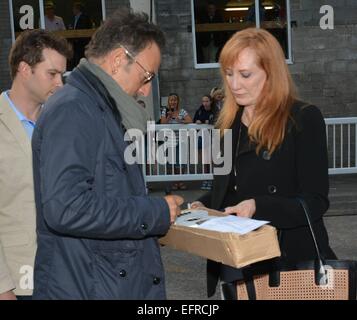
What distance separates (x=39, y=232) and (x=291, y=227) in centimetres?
111

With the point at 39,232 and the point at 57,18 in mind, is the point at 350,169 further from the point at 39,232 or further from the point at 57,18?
the point at 39,232

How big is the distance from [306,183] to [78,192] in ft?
3.75

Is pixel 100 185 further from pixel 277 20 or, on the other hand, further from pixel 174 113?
pixel 277 20

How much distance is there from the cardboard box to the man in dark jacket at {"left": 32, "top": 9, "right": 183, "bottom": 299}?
0.18 meters

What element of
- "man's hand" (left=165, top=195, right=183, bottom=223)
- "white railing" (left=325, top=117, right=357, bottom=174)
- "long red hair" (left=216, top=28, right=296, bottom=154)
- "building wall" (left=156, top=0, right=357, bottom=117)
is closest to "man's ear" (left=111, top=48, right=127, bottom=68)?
"man's hand" (left=165, top=195, right=183, bottom=223)

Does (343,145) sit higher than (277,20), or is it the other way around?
(277,20)

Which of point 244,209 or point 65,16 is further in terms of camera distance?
point 65,16

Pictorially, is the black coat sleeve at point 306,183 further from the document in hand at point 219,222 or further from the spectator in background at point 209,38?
the spectator in background at point 209,38

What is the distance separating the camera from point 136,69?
2465mm

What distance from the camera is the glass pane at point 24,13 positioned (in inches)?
517

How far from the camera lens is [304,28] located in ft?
42.4

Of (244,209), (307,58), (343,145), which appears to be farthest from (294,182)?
(307,58)

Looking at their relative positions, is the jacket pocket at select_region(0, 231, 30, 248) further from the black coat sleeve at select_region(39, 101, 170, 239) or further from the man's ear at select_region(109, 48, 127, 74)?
the man's ear at select_region(109, 48, 127, 74)

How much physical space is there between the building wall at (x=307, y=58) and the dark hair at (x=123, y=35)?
407 inches
